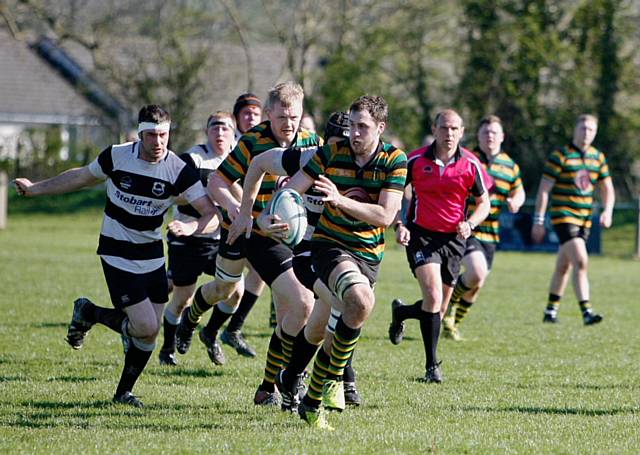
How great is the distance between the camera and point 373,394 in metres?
7.30

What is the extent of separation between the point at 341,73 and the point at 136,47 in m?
7.08

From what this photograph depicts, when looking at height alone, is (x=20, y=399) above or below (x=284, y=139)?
below

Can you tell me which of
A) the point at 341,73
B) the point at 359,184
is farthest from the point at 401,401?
the point at 341,73

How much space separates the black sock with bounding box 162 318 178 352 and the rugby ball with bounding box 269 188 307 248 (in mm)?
2933

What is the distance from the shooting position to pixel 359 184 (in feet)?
20.4

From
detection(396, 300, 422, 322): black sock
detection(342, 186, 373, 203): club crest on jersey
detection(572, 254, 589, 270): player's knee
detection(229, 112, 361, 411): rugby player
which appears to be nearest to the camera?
detection(342, 186, 373, 203): club crest on jersey

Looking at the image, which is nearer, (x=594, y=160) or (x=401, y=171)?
(x=401, y=171)

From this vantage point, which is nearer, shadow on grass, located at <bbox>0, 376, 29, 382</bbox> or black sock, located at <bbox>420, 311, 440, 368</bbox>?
shadow on grass, located at <bbox>0, 376, 29, 382</bbox>

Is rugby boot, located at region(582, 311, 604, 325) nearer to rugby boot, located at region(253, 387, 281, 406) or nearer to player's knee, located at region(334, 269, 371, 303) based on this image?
rugby boot, located at region(253, 387, 281, 406)

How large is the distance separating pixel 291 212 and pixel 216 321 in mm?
3014

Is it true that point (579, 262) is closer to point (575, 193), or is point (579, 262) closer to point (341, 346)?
point (575, 193)

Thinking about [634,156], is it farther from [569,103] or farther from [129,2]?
[129,2]

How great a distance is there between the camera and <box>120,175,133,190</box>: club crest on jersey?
668cm

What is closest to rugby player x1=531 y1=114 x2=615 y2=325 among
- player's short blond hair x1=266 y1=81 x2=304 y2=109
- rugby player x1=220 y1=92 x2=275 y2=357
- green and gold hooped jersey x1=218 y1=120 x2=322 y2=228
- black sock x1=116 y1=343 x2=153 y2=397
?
rugby player x1=220 y1=92 x2=275 y2=357
